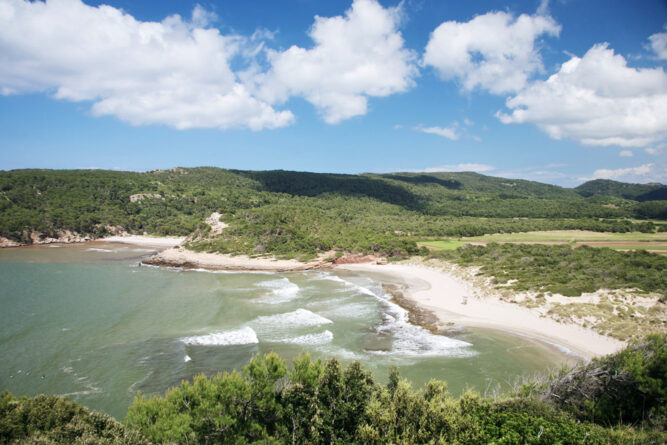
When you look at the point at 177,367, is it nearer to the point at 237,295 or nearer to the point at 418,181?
the point at 237,295

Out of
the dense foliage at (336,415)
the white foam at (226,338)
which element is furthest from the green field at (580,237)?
the dense foliage at (336,415)

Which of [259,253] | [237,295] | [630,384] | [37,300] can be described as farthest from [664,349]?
[259,253]

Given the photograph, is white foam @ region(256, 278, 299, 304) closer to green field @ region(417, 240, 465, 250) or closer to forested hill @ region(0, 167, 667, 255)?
forested hill @ region(0, 167, 667, 255)

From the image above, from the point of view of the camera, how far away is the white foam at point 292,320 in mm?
26048

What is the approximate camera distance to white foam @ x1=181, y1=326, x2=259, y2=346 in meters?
22.4

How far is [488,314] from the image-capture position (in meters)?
27.9

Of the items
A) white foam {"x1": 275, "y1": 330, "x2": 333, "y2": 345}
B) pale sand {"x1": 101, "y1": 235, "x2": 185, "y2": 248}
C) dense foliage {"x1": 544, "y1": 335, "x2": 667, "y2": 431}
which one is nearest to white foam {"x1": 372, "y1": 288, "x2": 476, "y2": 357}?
white foam {"x1": 275, "y1": 330, "x2": 333, "y2": 345}

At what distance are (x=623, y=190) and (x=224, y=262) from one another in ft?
647

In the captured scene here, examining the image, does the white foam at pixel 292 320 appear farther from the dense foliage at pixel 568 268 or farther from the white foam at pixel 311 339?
the dense foliage at pixel 568 268

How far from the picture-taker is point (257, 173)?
472 feet

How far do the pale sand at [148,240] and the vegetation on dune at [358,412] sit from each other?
6852 cm

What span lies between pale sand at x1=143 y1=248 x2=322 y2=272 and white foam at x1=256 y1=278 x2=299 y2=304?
7.36 m

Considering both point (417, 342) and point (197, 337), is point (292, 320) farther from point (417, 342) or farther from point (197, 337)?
point (417, 342)

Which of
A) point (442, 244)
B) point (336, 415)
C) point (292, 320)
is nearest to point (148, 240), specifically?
point (292, 320)
